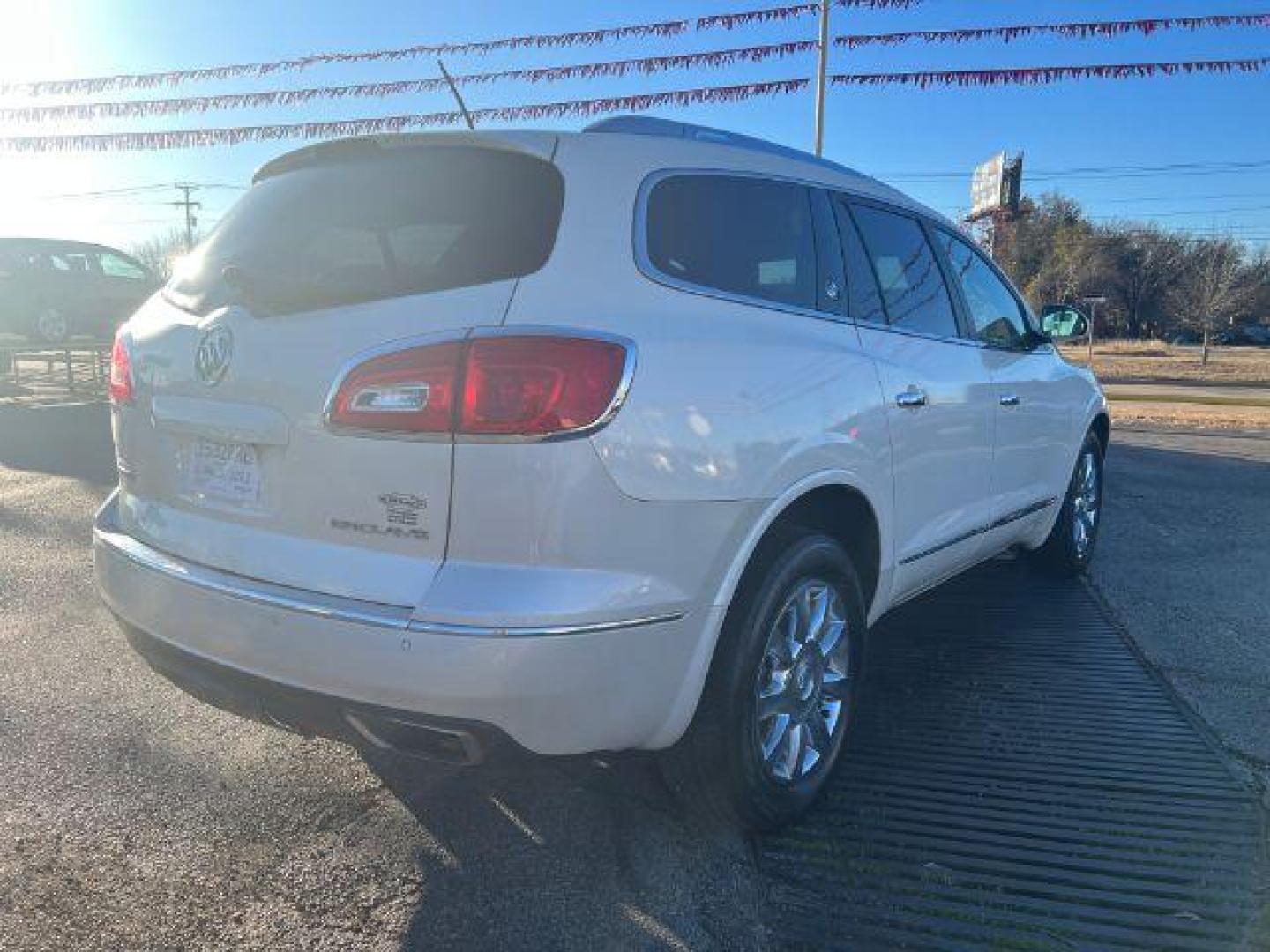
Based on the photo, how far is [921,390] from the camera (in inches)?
130

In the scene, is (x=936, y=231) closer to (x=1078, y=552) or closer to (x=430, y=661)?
(x=1078, y=552)

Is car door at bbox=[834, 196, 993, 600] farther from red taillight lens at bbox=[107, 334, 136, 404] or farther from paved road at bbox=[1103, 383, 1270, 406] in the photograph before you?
paved road at bbox=[1103, 383, 1270, 406]

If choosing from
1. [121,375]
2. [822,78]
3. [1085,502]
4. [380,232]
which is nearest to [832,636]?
[380,232]

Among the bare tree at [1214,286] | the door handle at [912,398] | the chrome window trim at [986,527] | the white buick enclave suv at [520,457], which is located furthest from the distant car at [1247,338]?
the white buick enclave suv at [520,457]

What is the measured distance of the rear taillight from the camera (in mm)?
2094

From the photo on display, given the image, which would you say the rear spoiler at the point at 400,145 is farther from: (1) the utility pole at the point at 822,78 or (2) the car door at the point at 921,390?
(1) the utility pole at the point at 822,78

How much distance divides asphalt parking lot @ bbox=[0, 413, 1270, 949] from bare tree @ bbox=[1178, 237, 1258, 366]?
145 feet

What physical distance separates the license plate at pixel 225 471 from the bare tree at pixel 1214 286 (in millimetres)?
44731

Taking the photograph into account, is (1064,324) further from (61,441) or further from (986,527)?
(61,441)

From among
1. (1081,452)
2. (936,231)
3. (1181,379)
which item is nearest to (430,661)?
(936,231)

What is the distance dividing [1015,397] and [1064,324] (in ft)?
4.52

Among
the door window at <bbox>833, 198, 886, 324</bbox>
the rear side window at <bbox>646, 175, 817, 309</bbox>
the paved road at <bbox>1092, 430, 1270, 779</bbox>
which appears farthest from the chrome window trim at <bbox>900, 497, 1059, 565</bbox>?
the rear side window at <bbox>646, 175, 817, 309</bbox>

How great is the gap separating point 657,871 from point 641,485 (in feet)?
3.47

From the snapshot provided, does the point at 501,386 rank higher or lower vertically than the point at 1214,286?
lower
